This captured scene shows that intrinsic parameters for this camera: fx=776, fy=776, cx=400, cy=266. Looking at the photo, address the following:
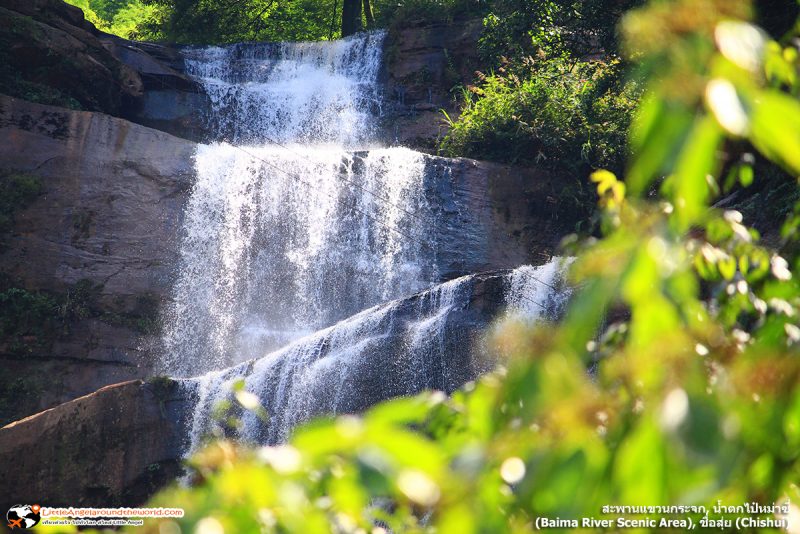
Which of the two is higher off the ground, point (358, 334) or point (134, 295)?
point (358, 334)

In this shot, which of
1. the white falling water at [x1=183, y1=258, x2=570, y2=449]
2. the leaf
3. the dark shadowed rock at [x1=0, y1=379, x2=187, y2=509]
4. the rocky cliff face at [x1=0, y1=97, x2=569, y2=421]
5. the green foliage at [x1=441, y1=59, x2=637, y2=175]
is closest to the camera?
the leaf

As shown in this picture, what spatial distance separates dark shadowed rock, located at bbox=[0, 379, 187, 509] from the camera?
1062 centimetres

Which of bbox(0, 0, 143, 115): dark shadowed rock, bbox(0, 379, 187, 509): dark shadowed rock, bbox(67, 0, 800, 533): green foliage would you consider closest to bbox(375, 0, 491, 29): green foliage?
bbox(0, 0, 143, 115): dark shadowed rock

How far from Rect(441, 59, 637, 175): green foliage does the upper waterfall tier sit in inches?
185

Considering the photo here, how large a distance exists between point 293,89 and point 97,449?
579 inches

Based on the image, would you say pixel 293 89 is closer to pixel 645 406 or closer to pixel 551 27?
pixel 551 27

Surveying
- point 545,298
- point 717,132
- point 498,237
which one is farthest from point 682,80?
point 498,237

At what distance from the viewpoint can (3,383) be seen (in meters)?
14.6

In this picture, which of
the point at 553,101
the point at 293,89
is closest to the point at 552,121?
the point at 553,101

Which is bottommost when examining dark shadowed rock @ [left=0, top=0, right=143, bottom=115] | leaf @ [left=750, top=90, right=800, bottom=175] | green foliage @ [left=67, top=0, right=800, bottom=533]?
dark shadowed rock @ [left=0, top=0, right=143, bottom=115]

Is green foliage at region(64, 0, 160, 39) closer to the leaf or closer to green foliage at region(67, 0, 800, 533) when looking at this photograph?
green foliage at region(67, 0, 800, 533)

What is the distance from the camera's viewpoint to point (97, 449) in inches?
437

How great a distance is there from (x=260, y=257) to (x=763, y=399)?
17351 millimetres

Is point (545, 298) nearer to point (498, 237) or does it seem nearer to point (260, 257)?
point (498, 237)
